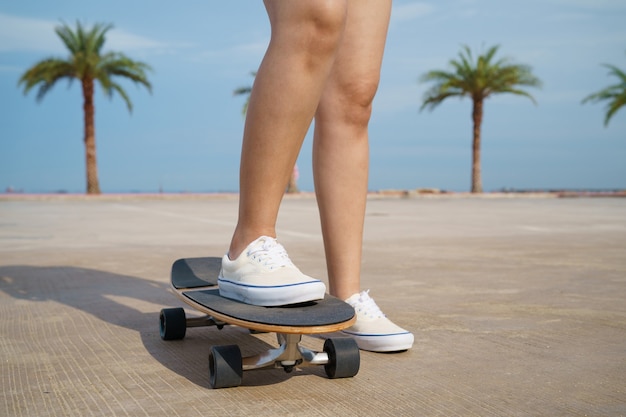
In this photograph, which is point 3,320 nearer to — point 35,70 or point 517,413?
point 517,413

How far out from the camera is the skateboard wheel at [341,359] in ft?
5.85

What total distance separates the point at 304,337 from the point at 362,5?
1093 millimetres

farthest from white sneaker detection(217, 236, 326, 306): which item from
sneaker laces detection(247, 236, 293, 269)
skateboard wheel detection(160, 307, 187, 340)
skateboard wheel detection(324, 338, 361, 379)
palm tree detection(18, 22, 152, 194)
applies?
palm tree detection(18, 22, 152, 194)

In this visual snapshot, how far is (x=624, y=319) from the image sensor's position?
2.59 m

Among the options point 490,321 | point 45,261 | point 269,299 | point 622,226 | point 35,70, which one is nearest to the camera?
point 269,299

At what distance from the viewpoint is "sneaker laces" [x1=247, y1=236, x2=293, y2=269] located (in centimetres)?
180

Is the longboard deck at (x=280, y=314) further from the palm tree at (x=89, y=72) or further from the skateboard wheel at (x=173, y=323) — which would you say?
the palm tree at (x=89, y=72)

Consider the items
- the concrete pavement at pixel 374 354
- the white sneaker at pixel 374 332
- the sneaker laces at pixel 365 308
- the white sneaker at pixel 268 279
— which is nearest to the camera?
the concrete pavement at pixel 374 354

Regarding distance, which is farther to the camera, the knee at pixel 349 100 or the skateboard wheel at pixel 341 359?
the knee at pixel 349 100

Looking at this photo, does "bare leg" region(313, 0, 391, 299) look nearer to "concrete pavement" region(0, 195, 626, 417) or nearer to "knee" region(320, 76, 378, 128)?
"knee" region(320, 76, 378, 128)

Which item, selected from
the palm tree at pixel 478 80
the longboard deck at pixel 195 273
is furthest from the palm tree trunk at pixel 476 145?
the longboard deck at pixel 195 273

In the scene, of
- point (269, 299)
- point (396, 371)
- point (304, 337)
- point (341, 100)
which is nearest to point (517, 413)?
point (396, 371)

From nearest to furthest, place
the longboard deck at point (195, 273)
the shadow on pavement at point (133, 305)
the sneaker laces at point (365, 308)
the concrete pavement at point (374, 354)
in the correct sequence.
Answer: the concrete pavement at point (374, 354)
the shadow on pavement at point (133, 305)
the sneaker laces at point (365, 308)
the longboard deck at point (195, 273)

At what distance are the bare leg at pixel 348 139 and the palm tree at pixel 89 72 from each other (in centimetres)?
2712
